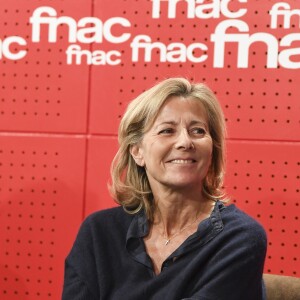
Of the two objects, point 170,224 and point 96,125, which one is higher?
point 96,125

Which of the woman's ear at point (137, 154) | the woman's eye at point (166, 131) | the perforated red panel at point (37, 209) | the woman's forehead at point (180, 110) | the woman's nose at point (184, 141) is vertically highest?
the woman's forehead at point (180, 110)

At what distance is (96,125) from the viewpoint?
3170mm

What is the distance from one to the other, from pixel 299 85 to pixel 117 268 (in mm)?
1418

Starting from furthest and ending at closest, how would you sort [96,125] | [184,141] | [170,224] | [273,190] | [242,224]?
[96,125]
[273,190]
[170,224]
[184,141]
[242,224]

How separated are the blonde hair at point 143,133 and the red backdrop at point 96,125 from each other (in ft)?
2.72

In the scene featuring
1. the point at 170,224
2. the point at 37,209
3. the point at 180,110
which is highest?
the point at 180,110

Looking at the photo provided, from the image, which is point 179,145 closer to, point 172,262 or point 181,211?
point 181,211

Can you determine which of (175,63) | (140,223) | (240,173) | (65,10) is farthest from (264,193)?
(65,10)

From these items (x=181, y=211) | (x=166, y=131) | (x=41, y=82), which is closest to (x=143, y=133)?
(x=166, y=131)

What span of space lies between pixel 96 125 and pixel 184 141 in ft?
3.82

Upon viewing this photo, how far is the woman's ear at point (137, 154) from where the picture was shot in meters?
2.24

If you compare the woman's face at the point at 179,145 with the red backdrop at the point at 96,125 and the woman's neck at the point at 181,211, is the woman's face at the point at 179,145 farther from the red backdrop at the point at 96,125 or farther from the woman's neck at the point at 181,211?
the red backdrop at the point at 96,125

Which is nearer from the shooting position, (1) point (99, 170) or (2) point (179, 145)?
(2) point (179, 145)

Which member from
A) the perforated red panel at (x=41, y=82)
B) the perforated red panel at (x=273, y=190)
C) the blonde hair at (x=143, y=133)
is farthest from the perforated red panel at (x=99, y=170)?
the blonde hair at (x=143, y=133)
